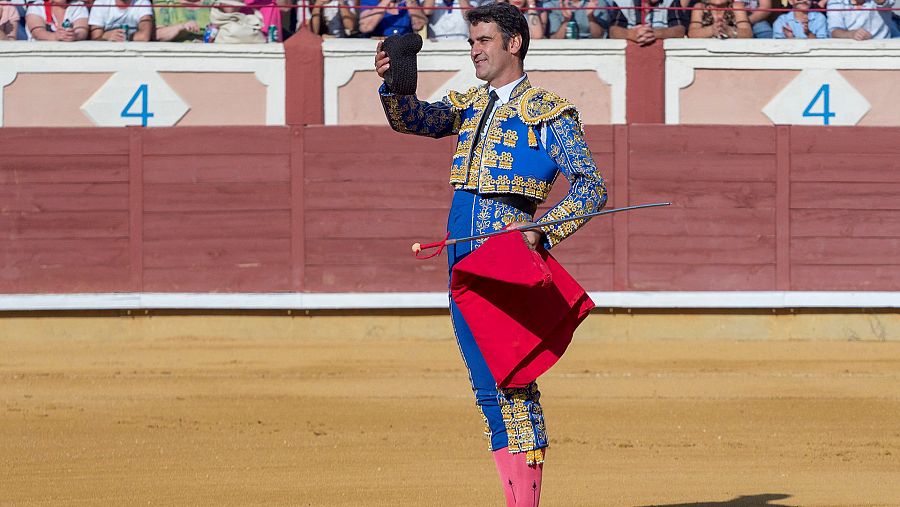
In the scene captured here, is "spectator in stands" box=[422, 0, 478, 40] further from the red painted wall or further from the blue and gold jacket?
the blue and gold jacket

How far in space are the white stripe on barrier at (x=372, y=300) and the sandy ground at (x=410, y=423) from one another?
0.22m

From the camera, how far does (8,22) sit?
9.69 meters

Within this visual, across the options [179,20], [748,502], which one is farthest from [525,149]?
[179,20]

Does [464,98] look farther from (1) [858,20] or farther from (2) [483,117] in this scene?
(1) [858,20]

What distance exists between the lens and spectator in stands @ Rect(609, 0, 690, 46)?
31.4 feet

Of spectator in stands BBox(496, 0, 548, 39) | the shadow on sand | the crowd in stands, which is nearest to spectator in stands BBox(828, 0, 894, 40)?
the crowd in stands

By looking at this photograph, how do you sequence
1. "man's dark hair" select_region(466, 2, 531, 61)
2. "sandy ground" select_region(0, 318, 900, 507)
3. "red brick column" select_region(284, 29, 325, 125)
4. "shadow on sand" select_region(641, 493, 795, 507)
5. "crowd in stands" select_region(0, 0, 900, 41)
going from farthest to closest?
"red brick column" select_region(284, 29, 325, 125) → "crowd in stands" select_region(0, 0, 900, 41) → "sandy ground" select_region(0, 318, 900, 507) → "shadow on sand" select_region(641, 493, 795, 507) → "man's dark hair" select_region(466, 2, 531, 61)

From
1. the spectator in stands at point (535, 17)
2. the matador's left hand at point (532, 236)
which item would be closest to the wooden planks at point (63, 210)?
the spectator in stands at point (535, 17)

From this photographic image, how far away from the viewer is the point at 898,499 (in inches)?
170

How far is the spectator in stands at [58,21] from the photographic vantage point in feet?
31.6

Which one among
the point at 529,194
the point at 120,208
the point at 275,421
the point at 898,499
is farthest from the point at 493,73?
Result: the point at 120,208

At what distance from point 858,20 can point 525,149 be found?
6947 mm

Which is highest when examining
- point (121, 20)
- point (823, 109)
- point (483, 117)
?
point (121, 20)

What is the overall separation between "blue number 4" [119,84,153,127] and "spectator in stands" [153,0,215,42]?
361 mm
